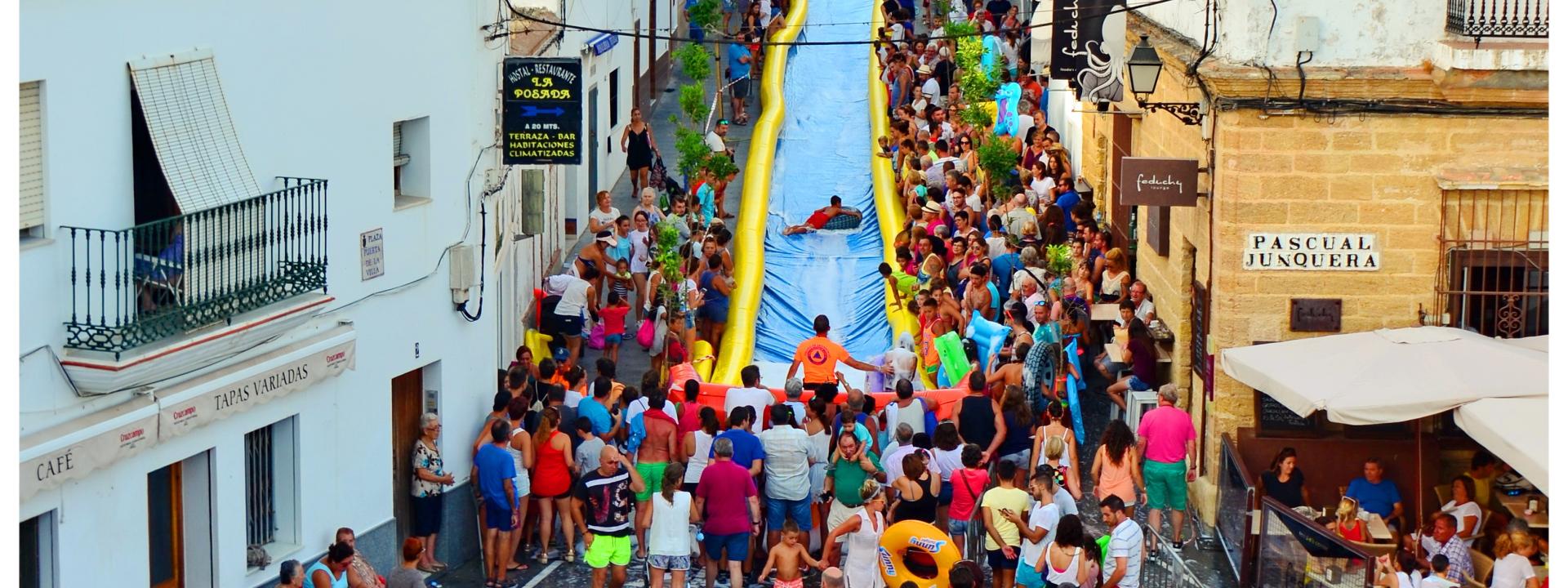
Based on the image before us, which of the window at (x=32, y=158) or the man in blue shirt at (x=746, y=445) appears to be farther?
the man in blue shirt at (x=746, y=445)

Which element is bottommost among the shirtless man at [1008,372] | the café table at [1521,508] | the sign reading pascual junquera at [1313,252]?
the café table at [1521,508]

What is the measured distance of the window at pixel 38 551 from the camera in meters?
13.1

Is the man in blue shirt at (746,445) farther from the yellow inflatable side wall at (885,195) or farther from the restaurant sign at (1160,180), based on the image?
the yellow inflatable side wall at (885,195)

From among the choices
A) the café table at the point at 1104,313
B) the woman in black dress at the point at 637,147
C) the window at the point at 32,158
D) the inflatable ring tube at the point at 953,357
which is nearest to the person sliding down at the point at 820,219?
the woman in black dress at the point at 637,147

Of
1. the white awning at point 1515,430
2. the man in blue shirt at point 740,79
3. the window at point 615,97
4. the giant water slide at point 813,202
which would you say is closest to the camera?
the white awning at point 1515,430

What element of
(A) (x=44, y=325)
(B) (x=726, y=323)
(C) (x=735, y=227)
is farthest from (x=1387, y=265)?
(C) (x=735, y=227)

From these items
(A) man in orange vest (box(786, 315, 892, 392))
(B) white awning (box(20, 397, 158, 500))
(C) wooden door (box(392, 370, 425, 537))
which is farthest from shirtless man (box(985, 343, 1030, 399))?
(B) white awning (box(20, 397, 158, 500))

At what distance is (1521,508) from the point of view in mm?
16453

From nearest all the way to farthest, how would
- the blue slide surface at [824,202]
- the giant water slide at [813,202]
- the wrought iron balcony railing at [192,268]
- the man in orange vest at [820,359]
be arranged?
the wrought iron balcony railing at [192,268], the man in orange vest at [820,359], the giant water slide at [813,202], the blue slide surface at [824,202]

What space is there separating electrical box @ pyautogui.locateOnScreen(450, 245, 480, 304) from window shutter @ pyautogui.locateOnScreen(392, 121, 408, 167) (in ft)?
3.33

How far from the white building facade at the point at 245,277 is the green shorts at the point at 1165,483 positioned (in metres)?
5.97

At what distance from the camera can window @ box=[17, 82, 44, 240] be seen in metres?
12.9

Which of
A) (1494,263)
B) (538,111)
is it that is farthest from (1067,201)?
(538,111)

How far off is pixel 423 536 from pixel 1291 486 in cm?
729
